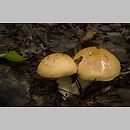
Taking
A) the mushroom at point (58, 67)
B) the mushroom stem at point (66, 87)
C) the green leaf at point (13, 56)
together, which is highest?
the mushroom at point (58, 67)

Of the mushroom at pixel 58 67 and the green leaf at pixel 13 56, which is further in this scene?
the green leaf at pixel 13 56

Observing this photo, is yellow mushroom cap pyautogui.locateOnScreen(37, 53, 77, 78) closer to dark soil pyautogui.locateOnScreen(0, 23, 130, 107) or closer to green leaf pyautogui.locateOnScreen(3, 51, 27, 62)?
dark soil pyautogui.locateOnScreen(0, 23, 130, 107)

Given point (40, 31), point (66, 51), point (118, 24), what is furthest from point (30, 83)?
point (118, 24)

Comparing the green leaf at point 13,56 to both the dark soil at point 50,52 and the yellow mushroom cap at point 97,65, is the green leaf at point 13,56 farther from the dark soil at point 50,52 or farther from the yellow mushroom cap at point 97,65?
the yellow mushroom cap at point 97,65

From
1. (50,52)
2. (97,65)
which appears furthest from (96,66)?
(50,52)

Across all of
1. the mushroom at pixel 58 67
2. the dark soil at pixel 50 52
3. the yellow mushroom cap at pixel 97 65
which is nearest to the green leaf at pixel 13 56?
the dark soil at pixel 50 52

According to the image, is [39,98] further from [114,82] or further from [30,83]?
[114,82]
